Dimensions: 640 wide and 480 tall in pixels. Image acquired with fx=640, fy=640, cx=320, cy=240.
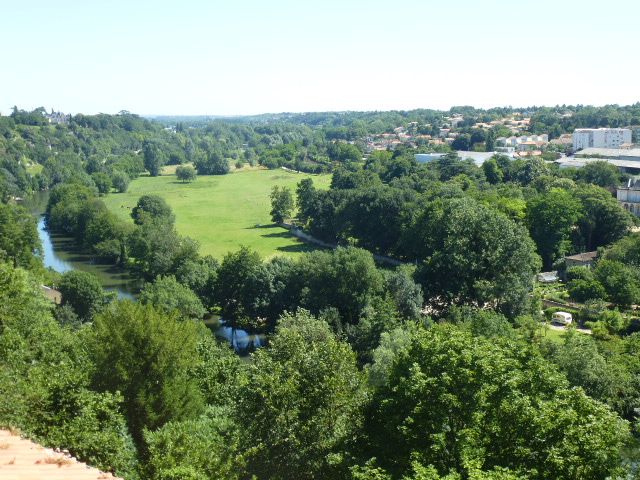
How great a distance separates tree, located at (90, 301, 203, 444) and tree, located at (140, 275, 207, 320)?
16.6 m

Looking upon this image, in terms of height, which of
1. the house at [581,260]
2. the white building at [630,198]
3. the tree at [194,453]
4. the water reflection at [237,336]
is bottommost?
the water reflection at [237,336]

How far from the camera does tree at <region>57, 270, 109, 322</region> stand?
127 feet

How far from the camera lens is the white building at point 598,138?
128 metres

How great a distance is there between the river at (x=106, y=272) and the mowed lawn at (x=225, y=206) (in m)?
9.06

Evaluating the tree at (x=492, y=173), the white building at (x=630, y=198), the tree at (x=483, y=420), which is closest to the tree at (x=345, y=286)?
the tree at (x=483, y=420)

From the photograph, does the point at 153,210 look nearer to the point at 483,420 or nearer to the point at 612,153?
the point at 483,420

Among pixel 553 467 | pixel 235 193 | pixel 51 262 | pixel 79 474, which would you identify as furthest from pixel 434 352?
pixel 235 193

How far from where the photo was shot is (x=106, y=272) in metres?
56.0

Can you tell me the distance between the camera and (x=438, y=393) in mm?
12711

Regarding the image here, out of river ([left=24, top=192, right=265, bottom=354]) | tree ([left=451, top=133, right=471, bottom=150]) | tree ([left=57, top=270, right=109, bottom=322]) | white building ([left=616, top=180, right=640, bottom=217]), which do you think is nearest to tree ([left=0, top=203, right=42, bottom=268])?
river ([left=24, top=192, right=265, bottom=354])

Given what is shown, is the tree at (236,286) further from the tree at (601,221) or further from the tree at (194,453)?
the tree at (601,221)

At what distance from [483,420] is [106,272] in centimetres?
4877

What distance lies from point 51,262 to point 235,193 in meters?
45.3

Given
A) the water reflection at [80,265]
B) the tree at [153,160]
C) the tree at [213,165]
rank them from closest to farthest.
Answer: the water reflection at [80,265], the tree at [153,160], the tree at [213,165]
